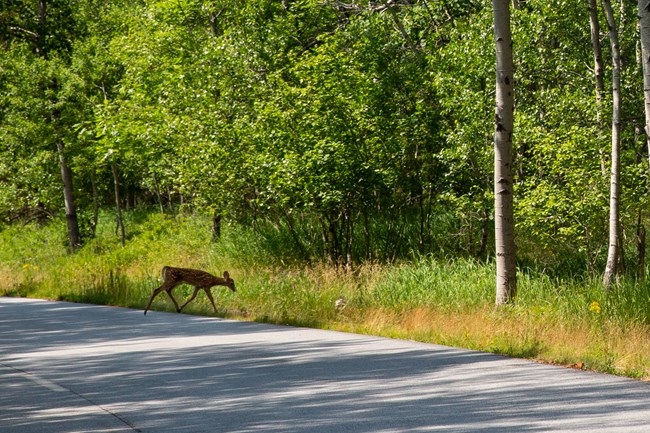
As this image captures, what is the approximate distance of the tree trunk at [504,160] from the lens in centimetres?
1516

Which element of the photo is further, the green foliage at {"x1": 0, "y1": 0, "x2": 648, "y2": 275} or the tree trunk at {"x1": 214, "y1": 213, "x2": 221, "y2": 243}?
the tree trunk at {"x1": 214, "y1": 213, "x2": 221, "y2": 243}

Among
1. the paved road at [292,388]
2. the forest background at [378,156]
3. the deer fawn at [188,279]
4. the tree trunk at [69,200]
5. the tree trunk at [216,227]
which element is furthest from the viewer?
the tree trunk at [69,200]

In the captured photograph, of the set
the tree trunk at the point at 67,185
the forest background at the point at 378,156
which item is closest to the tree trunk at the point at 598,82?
the forest background at the point at 378,156

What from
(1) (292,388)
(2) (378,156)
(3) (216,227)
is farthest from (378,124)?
(1) (292,388)

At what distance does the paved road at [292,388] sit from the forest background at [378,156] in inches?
67.1

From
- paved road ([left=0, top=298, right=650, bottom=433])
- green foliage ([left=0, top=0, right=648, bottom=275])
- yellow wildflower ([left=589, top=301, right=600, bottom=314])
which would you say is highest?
green foliage ([left=0, top=0, right=648, bottom=275])

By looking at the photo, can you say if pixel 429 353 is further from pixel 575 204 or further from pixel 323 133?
pixel 323 133

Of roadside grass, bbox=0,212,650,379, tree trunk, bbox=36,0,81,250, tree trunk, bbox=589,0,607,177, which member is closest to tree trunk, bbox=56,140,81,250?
tree trunk, bbox=36,0,81,250

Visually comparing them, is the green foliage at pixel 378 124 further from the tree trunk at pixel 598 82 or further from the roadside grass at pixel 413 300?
the roadside grass at pixel 413 300

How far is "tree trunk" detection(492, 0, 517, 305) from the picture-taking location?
49.7ft

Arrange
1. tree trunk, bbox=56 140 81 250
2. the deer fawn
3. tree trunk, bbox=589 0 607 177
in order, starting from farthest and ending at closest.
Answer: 1. tree trunk, bbox=56 140 81 250
2. tree trunk, bbox=589 0 607 177
3. the deer fawn

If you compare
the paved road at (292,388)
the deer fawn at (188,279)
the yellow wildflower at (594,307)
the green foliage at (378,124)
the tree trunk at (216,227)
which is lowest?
the paved road at (292,388)

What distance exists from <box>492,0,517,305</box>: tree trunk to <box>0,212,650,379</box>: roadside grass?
0.41m

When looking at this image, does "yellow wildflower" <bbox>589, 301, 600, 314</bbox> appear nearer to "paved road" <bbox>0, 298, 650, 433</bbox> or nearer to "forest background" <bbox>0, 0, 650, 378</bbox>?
"forest background" <bbox>0, 0, 650, 378</bbox>
